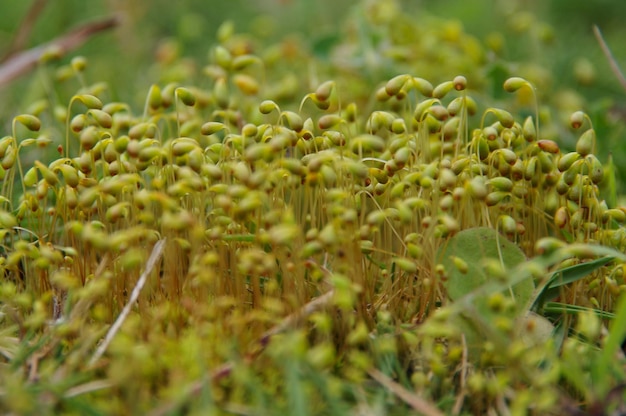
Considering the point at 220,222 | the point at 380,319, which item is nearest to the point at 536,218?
the point at 380,319

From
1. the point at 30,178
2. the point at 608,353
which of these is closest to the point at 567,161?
the point at 608,353

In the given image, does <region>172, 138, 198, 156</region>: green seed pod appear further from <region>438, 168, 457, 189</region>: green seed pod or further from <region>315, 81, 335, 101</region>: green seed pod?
<region>438, 168, 457, 189</region>: green seed pod

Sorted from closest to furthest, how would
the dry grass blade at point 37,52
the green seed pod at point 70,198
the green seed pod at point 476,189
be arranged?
1. the green seed pod at point 476,189
2. the green seed pod at point 70,198
3. the dry grass blade at point 37,52

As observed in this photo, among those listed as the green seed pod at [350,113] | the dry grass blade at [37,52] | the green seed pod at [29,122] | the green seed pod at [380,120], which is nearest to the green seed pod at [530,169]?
the green seed pod at [380,120]

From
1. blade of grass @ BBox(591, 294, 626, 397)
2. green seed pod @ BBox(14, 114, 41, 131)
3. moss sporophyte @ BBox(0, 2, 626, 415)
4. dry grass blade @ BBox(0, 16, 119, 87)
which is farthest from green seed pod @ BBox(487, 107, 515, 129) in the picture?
dry grass blade @ BBox(0, 16, 119, 87)

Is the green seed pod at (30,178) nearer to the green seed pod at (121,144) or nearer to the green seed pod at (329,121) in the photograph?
the green seed pod at (121,144)

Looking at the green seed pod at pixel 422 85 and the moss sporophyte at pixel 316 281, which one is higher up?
the green seed pod at pixel 422 85

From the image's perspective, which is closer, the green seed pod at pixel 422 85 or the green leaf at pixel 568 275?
the green leaf at pixel 568 275
